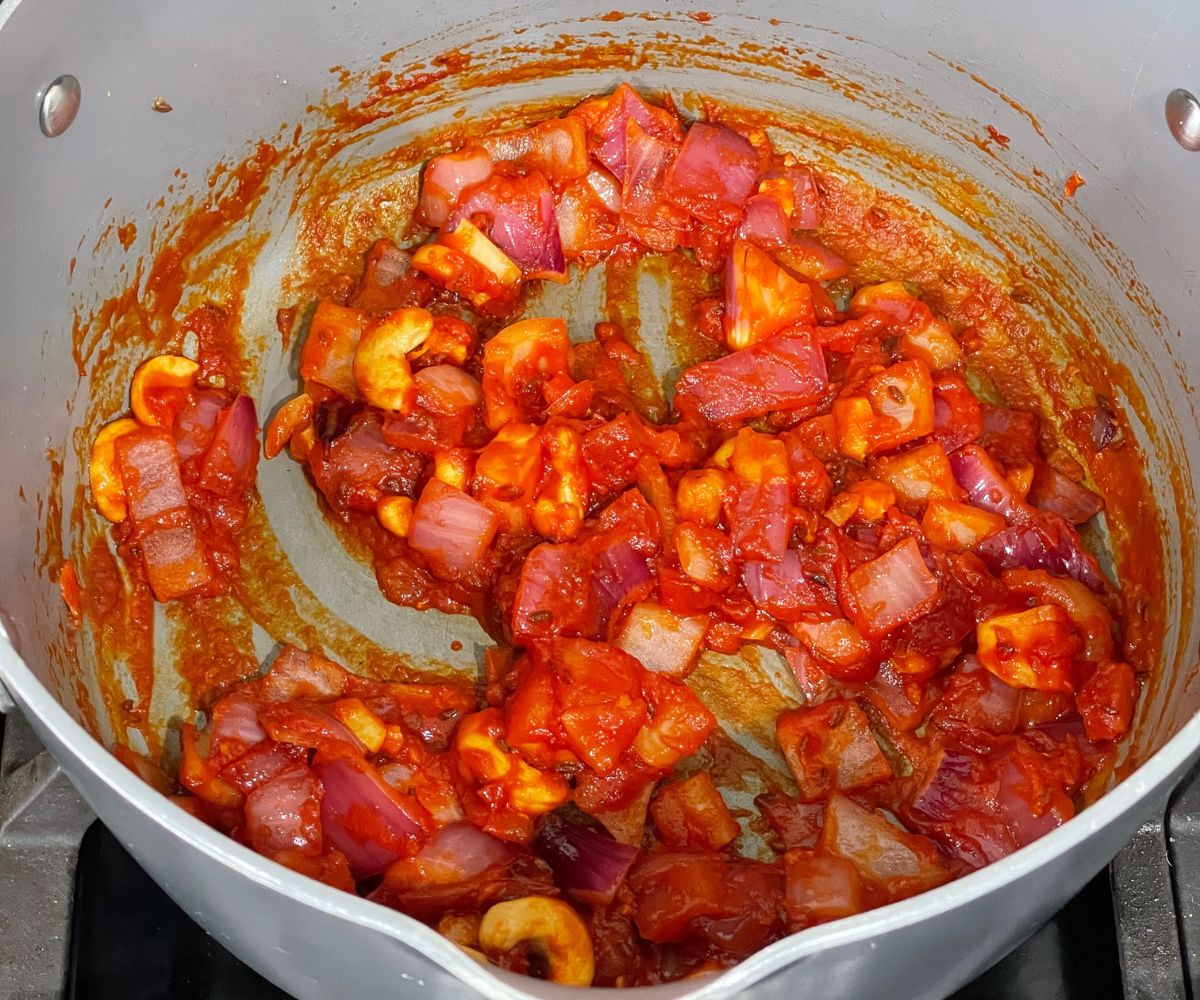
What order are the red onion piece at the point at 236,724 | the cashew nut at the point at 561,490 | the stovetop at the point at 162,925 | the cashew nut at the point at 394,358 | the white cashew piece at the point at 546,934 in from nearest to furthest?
the white cashew piece at the point at 546,934 < the stovetop at the point at 162,925 < the red onion piece at the point at 236,724 < the cashew nut at the point at 561,490 < the cashew nut at the point at 394,358

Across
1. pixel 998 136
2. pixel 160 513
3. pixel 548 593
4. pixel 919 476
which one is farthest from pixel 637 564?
pixel 998 136

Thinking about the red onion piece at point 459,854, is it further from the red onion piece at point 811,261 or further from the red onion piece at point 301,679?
the red onion piece at point 811,261

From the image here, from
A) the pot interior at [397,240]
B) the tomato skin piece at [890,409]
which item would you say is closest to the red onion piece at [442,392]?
the pot interior at [397,240]

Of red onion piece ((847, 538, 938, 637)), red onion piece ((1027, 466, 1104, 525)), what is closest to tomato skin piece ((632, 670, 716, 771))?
red onion piece ((847, 538, 938, 637))

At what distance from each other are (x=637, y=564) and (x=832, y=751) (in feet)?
1.66

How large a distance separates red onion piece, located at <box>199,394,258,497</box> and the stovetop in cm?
59

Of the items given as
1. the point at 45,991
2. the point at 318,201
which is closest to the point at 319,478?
the point at 318,201

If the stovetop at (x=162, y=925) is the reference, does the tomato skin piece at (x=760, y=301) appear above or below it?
above

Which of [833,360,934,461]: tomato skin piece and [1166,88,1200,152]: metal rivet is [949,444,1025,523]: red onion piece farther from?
[1166,88,1200,152]: metal rivet

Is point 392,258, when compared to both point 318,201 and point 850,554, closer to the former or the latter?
point 318,201

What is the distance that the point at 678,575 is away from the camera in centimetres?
229

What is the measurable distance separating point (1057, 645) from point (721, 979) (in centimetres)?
114

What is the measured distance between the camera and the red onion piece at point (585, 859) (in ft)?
6.74

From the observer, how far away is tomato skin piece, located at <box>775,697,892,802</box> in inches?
86.9
